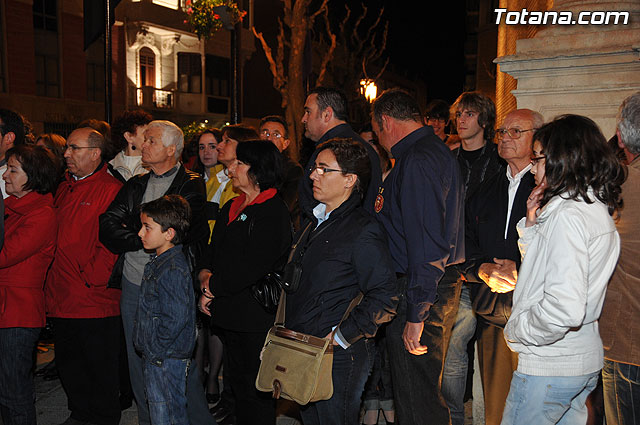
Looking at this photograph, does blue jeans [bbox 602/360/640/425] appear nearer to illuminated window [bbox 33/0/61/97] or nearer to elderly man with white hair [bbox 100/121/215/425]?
elderly man with white hair [bbox 100/121/215/425]

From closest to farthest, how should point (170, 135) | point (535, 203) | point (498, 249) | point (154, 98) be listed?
point (535, 203) → point (498, 249) → point (170, 135) → point (154, 98)

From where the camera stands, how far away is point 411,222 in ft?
11.5

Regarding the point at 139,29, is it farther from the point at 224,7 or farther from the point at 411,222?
the point at 411,222

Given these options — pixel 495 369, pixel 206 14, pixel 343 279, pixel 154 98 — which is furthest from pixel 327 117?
pixel 154 98

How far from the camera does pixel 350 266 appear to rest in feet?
10.3

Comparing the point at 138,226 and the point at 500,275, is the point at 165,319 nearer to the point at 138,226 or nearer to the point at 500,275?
the point at 138,226

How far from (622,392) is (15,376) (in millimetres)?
3913

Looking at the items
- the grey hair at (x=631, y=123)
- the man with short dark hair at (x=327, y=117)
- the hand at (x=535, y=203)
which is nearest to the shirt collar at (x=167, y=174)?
the man with short dark hair at (x=327, y=117)

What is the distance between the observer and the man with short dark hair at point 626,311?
9.51ft

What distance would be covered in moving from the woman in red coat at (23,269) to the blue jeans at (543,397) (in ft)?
11.0

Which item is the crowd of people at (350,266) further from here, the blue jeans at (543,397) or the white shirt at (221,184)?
the white shirt at (221,184)

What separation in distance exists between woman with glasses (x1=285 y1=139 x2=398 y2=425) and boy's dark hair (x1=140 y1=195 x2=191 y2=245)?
111 centimetres

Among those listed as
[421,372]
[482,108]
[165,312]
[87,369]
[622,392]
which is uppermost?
[482,108]

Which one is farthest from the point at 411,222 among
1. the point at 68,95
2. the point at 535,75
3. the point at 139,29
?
the point at 139,29
